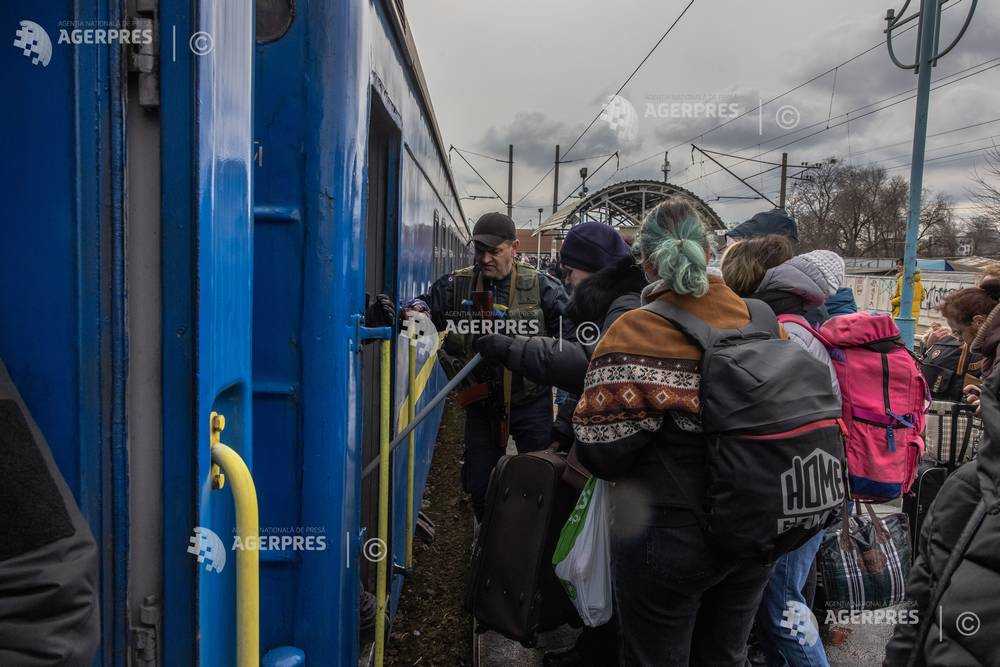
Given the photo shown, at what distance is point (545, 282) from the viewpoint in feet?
12.8

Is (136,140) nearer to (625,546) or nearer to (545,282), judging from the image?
(625,546)

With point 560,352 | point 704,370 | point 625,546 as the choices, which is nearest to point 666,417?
point 704,370

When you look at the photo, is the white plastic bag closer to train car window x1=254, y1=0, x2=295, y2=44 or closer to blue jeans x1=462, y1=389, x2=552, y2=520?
blue jeans x1=462, y1=389, x2=552, y2=520

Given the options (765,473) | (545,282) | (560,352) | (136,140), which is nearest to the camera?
(136,140)

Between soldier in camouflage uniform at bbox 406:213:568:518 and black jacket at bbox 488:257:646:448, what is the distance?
2.23 feet

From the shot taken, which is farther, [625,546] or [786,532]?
[625,546]

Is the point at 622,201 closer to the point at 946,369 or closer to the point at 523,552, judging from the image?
the point at 946,369

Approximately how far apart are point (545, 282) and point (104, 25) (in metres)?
3.00

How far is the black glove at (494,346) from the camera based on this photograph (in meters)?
2.97

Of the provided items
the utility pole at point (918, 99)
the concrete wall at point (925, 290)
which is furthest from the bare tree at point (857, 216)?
the utility pole at point (918, 99)

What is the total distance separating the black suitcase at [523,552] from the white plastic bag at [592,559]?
0.32 m

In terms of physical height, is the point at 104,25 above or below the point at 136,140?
above

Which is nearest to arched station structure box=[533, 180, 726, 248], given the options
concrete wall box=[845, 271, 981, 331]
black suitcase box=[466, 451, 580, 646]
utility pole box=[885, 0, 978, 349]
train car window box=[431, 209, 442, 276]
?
concrete wall box=[845, 271, 981, 331]

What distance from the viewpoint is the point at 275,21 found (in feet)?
6.33
